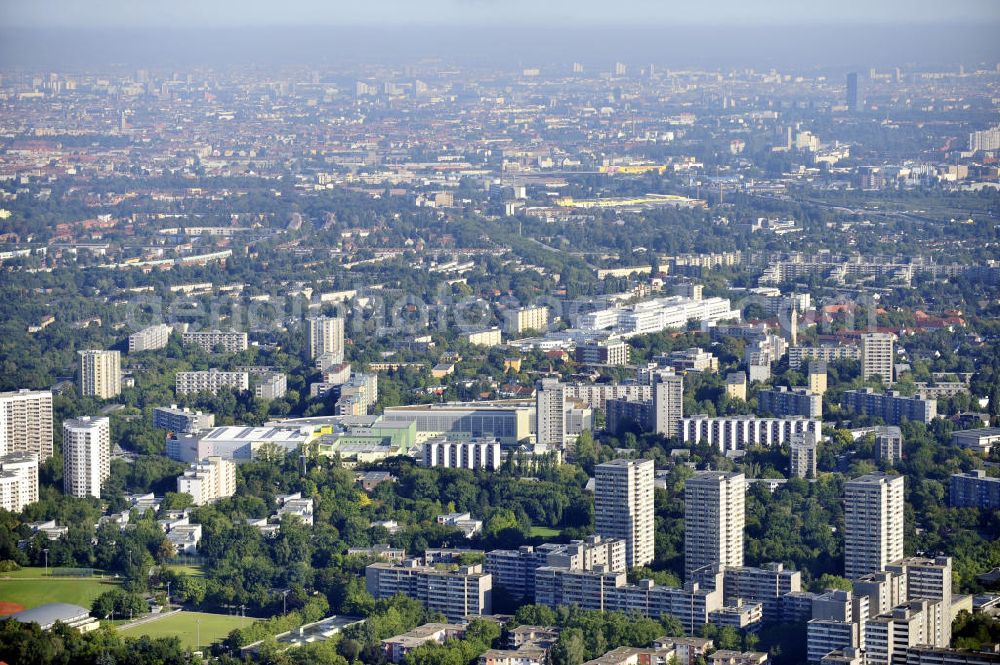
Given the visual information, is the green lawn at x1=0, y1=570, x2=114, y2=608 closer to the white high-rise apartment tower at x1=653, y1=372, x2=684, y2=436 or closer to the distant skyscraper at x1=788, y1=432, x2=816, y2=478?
the distant skyscraper at x1=788, y1=432, x2=816, y2=478

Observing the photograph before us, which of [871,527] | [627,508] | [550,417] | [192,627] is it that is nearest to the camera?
[192,627]

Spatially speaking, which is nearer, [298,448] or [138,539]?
[138,539]

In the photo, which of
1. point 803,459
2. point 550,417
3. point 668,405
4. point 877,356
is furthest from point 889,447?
point 877,356

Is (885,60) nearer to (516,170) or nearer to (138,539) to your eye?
(516,170)

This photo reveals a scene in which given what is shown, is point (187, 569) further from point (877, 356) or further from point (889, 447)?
point (877, 356)

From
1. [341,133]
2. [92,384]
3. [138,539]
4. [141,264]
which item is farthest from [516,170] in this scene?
[138,539]

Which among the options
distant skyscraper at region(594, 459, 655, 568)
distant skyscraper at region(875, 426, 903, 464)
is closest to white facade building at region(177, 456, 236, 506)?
distant skyscraper at region(594, 459, 655, 568)
